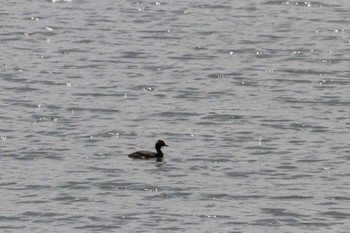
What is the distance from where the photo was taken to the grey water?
122ft

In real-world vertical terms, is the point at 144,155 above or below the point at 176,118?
below

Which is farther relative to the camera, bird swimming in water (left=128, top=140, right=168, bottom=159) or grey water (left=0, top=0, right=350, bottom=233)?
bird swimming in water (left=128, top=140, right=168, bottom=159)

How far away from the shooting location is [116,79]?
53.8 m

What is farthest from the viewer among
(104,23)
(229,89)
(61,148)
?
(104,23)

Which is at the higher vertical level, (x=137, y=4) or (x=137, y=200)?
(x=137, y=4)

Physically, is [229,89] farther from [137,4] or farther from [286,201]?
[137,4]

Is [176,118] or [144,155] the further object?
[176,118]

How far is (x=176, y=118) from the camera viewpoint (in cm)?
4762

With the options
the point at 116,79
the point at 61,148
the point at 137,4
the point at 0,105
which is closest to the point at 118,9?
the point at 137,4

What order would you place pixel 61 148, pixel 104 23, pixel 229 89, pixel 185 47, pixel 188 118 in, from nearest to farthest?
pixel 61 148, pixel 188 118, pixel 229 89, pixel 185 47, pixel 104 23

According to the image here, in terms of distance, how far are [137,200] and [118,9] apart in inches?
1373

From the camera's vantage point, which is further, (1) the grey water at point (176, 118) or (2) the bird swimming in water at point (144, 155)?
(2) the bird swimming in water at point (144, 155)

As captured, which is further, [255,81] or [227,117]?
[255,81]

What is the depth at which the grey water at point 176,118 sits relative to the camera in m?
37.1
